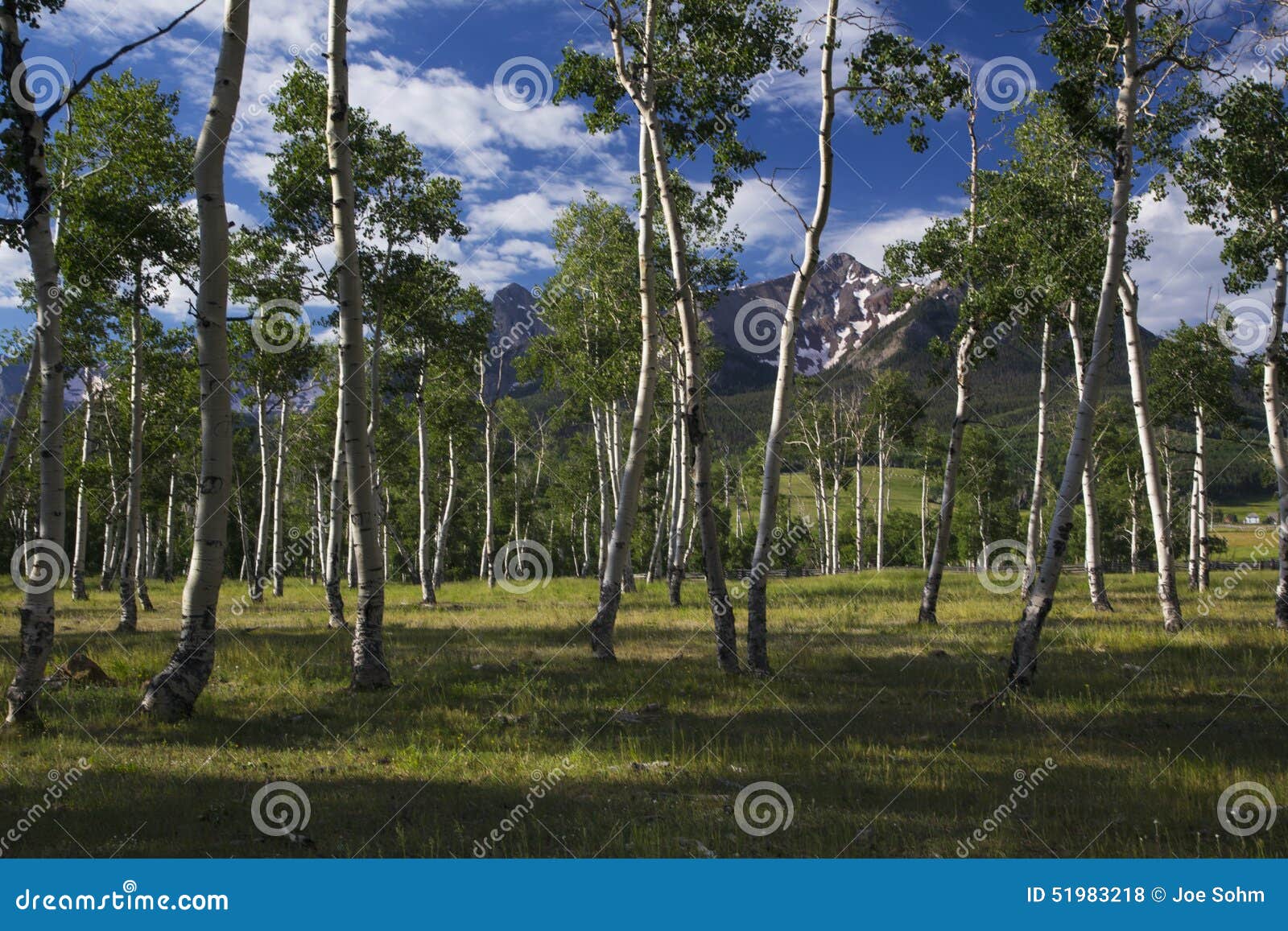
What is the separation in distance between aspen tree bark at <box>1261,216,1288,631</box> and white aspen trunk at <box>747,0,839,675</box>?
1100 cm

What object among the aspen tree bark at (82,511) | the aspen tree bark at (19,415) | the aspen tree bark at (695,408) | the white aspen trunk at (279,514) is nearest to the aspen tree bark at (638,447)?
the aspen tree bark at (695,408)

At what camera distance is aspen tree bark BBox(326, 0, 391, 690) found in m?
11.2

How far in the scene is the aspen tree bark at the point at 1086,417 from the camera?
11.7m

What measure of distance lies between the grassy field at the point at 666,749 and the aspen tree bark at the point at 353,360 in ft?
2.75

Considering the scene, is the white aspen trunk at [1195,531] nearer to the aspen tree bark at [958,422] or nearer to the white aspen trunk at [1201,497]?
the white aspen trunk at [1201,497]

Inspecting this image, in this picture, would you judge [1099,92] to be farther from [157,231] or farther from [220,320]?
[157,231]

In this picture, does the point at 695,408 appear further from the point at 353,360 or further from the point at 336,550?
the point at 336,550

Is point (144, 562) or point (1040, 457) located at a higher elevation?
point (1040, 457)

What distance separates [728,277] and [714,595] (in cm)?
1589

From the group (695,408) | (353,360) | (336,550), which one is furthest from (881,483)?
(353,360)

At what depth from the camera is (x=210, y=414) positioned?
31.1 feet

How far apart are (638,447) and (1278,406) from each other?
15.9 metres

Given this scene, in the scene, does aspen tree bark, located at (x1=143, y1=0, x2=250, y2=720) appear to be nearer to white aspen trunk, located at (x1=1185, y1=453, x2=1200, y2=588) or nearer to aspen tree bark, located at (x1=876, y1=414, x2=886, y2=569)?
white aspen trunk, located at (x1=1185, y1=453, x2=1200, y2=588)

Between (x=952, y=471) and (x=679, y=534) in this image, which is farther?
(x=679, y=534)
